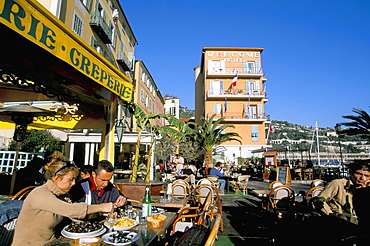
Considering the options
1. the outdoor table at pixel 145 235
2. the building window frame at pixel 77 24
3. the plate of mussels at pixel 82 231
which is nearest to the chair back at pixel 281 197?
the outdoor table at pixel 145 235

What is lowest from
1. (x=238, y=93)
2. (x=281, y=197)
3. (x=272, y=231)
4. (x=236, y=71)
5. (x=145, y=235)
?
(x=272, y=231)

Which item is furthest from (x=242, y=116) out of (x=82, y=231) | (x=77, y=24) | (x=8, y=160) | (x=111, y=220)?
(x=82, y=231)

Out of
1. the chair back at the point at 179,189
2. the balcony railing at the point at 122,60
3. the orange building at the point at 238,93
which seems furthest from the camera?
the orange building at the point at 238,93

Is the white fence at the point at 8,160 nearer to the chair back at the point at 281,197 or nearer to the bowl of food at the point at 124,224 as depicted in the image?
the bowl of food at the point at 124,224

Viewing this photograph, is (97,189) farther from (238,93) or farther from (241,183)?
(238,93)

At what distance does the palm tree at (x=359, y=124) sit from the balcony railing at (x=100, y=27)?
21.2 m

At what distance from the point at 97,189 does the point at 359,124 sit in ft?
Result: 60.7

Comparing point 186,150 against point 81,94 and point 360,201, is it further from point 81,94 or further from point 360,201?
point 360,201

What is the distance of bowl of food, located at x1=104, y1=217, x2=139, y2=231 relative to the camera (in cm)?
268

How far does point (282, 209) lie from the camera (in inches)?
229

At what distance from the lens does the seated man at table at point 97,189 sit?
11.5ft

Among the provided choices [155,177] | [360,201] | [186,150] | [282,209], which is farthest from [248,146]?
[360,201]

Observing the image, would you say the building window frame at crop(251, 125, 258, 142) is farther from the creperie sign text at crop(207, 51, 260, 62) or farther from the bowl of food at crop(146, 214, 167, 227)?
the bowl of food at crop(146, 214, 167, 227)

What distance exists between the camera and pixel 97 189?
12.1 ft
